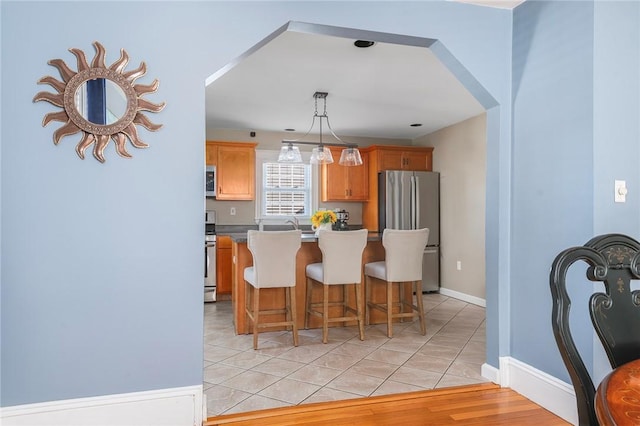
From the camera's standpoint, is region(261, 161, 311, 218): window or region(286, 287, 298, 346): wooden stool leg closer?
region(286, 287, 298, 346): wooden stool leg

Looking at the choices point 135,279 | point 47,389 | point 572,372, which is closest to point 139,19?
point 135,279

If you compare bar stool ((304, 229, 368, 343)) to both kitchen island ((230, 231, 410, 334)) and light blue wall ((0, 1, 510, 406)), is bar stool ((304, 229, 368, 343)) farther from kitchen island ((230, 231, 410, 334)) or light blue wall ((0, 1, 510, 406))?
light blue wall ((0, 1, 510, 406))

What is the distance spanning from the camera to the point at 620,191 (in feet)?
7.29

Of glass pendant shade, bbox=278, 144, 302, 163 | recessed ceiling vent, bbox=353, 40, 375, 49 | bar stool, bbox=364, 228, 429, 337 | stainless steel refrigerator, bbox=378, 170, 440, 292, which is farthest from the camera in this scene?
stainless steel refrigerator, bbox=378, 170, 440, 292

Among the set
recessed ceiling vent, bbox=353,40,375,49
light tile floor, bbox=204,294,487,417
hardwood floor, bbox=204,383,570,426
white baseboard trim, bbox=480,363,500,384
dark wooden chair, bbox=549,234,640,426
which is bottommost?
light tile floor, bbox=204,294,487,417

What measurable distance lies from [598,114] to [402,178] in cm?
399

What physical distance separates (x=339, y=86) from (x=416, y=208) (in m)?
2.57

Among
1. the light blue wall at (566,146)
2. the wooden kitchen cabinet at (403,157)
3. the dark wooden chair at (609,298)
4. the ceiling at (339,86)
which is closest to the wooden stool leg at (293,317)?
the light blue wall at (566,146)

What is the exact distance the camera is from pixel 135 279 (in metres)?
2.17

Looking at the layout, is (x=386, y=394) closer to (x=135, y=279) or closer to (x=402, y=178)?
(x=135, y=279)

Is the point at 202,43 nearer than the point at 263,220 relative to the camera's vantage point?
Yes

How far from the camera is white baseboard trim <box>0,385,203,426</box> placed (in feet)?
6.63

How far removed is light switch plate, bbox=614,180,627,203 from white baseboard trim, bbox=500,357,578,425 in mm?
1013

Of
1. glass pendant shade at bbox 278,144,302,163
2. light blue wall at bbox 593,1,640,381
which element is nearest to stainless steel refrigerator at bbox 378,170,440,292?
glass pendant shade at bbox 278,144,302,163
